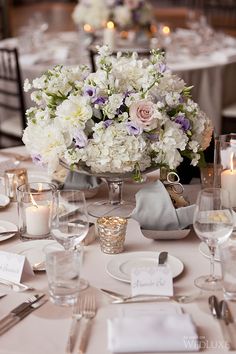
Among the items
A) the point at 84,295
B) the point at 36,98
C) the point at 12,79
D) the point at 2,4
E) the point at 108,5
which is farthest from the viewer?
the point at 2,4

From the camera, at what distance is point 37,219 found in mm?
1786

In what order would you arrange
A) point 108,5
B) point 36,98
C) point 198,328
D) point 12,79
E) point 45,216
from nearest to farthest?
point 198,328 < point 45,216 < point 36,98 < point 12,79 < point 108,5

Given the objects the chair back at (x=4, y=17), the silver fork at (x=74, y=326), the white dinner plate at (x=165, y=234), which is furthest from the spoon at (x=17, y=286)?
the chair back at (x=4, y=17)

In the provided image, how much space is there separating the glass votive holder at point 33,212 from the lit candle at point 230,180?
1.71 ft

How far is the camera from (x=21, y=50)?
4711mm

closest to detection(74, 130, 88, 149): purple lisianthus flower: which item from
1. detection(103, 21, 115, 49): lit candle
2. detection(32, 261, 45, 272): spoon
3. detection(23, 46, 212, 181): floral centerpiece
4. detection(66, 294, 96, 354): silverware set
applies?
detection(23, 46, 212, 181): floral centerpiece

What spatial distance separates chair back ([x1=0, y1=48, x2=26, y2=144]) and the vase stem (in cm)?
232

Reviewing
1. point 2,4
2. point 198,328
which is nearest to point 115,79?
point 198,328

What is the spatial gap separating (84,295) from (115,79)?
2.15 ft

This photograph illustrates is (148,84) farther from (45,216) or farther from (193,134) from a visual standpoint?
(45,216)

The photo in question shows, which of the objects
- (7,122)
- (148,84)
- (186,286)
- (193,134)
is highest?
(148,84)

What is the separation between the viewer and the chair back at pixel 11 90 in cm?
418

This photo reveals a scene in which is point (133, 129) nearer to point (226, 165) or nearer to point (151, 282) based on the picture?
point (226, 165)

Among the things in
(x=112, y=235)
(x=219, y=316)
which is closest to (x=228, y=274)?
(x=219, y=316)
